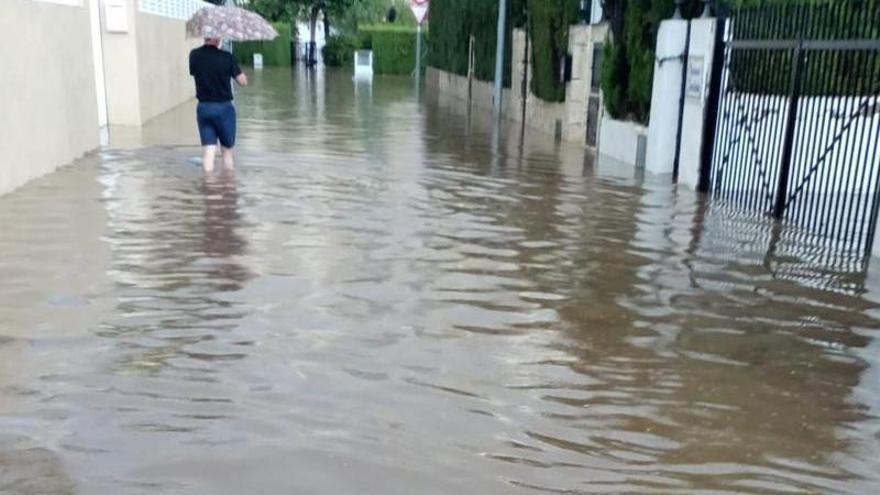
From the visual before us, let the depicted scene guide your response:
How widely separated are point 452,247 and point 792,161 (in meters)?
4.25

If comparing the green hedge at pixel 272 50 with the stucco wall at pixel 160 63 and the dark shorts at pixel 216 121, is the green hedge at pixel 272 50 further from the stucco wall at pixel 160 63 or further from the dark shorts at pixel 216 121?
the dark shorts at pixel 216 121

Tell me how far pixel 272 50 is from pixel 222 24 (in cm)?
4461

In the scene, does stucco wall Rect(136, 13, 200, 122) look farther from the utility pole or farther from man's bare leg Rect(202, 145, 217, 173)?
the utility pole

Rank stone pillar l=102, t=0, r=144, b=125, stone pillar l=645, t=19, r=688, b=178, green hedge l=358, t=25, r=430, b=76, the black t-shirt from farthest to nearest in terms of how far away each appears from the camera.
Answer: green hedge l=358, t=25, r=430, b=76
stone pillar l=102, t=0, r=144, b=125
stone pillar l=645, t=19, r=688, b=178
the black t-shirt

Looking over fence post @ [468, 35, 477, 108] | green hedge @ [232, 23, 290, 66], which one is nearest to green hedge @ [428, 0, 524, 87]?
fence post @ [468, 35, 477, 108]

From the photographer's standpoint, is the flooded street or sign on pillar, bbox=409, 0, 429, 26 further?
sign on pillar, bbox=409, 0, 429, 26

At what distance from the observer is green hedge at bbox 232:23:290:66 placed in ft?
173

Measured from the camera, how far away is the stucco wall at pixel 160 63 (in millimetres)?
16531

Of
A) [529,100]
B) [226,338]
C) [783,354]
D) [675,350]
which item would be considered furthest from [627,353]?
[529,100]

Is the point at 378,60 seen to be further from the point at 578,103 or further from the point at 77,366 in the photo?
the point at 77,366

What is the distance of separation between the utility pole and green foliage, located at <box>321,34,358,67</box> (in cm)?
3243

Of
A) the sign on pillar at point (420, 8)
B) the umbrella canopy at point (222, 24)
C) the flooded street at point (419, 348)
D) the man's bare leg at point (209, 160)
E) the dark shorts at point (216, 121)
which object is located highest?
the sign on pillar at point (420, 8)

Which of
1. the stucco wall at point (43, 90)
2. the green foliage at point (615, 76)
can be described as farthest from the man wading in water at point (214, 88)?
the green foliage at point (615, 76)

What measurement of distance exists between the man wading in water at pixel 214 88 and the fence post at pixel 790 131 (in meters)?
6.12
